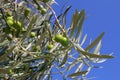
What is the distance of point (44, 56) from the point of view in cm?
216

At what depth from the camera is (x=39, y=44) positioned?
2252mm

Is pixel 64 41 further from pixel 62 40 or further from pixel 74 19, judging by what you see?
pixel 74 19

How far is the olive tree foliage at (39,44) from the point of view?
6.39 ft

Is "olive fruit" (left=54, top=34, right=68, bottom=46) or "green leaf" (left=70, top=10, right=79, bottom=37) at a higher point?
"green leaf" (left=70, top=10, right=79, bottom=37)

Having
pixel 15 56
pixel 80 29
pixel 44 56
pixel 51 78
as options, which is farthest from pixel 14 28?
pixel 51 78

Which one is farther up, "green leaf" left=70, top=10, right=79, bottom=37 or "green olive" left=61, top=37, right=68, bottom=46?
"green leaf" left=70, top=10, right=79, bottom=37

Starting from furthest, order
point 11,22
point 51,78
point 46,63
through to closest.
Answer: point 51,78 < point 46,63 < point 11,22

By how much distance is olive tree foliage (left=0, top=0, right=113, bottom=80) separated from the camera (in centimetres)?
195

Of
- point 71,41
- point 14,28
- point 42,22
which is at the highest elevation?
point 42,22

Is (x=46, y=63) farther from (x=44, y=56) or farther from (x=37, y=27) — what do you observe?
(x=44, y=56)

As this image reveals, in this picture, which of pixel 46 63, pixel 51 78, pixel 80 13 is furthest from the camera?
pixel 51 78

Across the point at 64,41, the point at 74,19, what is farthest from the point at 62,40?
the point at 74,19

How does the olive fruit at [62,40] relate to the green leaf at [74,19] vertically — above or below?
below

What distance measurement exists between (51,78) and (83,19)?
42.9 inches
